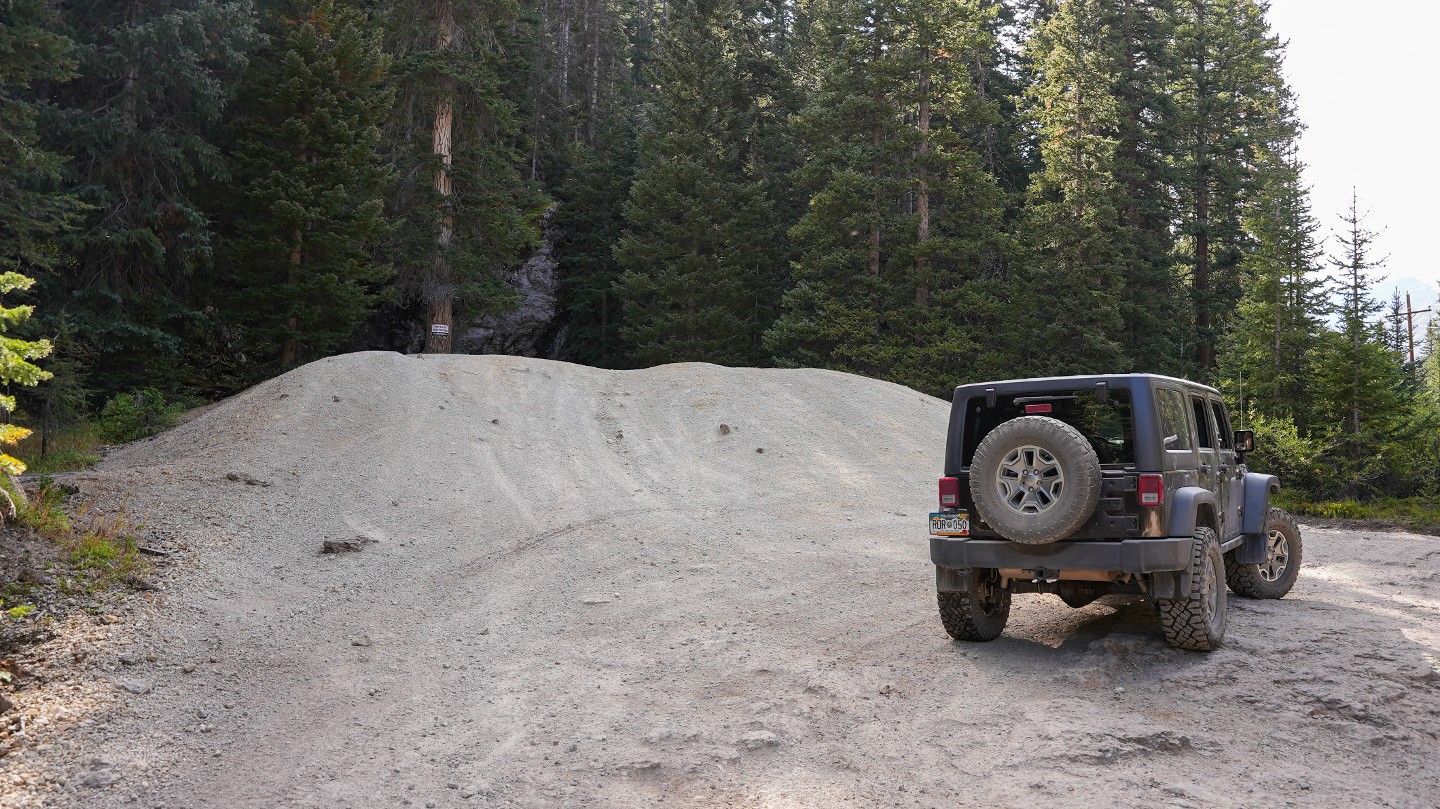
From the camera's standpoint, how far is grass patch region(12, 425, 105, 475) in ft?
41.6

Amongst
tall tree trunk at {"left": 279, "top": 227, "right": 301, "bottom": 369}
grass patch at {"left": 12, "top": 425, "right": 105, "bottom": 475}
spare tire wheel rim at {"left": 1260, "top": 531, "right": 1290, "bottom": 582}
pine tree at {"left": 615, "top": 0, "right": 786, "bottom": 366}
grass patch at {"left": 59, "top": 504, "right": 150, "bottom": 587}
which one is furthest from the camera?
pine tree at {"left": 615, "top": 0, "right": 786, "bottom": 366}

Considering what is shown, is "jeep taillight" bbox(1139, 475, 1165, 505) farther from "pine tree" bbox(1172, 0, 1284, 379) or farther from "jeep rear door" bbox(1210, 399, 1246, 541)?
Answer: "pine tree" bbox(1172, 0, 1284, 379)

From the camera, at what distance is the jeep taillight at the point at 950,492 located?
664 centimetres

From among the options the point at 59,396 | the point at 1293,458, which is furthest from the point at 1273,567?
the point at 59,396

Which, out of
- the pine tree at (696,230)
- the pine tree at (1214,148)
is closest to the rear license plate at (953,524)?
the pine tree at (696,230)

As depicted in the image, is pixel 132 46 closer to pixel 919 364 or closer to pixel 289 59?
pixel 289 59

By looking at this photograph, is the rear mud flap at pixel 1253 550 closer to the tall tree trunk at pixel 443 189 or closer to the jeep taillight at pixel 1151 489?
the jeep taillight at pixel 1151 489

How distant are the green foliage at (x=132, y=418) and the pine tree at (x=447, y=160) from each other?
26.7ft

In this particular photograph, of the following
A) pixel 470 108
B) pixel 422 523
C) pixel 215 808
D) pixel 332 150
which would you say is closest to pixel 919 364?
pixel 470 108

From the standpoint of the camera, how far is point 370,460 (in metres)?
13.2

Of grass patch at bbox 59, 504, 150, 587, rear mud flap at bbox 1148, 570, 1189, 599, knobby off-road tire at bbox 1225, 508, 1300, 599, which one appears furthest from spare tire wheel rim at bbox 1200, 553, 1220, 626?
grass patch at bbox 59, 504, 150, 587

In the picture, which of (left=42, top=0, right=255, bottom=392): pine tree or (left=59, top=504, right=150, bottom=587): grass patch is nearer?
(left=59, top=504, right=150, bottom=587): grass patch

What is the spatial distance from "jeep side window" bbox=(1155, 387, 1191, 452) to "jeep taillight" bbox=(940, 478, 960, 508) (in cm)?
153

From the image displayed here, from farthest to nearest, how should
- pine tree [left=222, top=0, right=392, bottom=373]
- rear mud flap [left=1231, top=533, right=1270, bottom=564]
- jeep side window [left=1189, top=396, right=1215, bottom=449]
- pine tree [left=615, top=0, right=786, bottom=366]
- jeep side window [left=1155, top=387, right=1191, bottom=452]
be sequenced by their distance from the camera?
pine tree [left=615, top=0, right=786, bottom=366] < pine tree [left=222, top=0, right=392, bottom=373] < rear mud flap [left=1231, top=533, right=1270, bottom=564] < jeep side window [left=1189, top=396, right=1215, bottom=449] < jeep side window [left=1155, top=387, right=1191, bottom=452]
